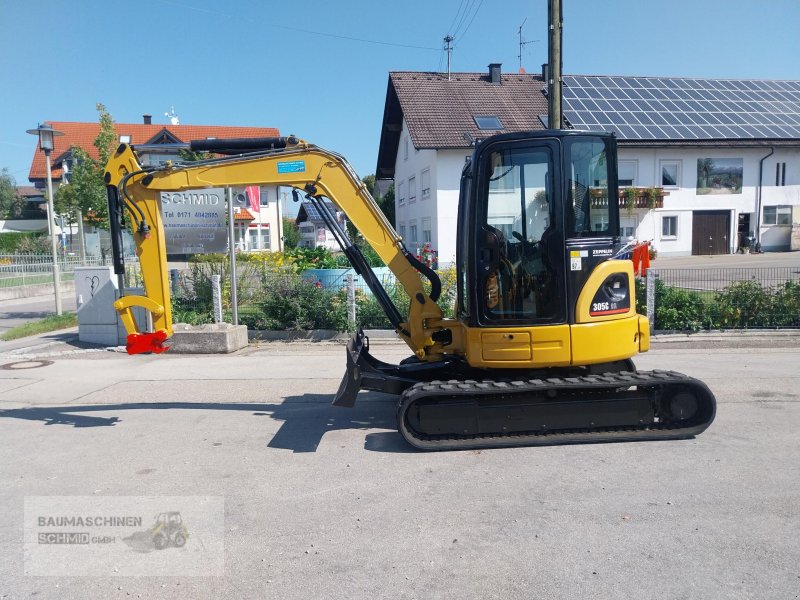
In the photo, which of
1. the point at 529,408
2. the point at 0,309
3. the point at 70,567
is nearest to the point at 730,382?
the point at 529,408

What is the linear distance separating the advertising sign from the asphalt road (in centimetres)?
541

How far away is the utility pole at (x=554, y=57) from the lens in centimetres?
973

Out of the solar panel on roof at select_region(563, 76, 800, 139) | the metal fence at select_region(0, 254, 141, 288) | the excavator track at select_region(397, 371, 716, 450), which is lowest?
the excavator track at select_region(397, 371, 716, 450)

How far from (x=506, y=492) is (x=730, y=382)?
482cm

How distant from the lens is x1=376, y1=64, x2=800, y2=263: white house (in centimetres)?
2577

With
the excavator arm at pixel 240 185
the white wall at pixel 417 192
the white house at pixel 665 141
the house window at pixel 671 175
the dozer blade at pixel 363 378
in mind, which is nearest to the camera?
the dozer blade at pixel 363 378

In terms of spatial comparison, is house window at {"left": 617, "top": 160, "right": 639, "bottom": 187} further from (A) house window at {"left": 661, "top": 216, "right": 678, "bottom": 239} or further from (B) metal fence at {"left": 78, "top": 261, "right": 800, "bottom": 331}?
(B) metal fence at {"left": 78, "top": 261, "right": 800, "bottom": 331}

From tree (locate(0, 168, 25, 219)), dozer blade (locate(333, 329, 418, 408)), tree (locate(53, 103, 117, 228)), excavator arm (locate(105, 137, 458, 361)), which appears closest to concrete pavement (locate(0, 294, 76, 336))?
tree (locate(53, 103, 117, 228))

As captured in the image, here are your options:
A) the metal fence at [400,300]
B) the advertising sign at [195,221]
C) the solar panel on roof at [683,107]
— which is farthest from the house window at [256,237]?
the metal fence at [400,300]

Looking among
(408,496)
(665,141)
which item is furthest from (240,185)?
(665,141)

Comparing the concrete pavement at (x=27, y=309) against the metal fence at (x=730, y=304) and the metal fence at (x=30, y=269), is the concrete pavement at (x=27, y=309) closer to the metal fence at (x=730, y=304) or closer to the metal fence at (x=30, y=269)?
the metal fence at (x=30, y=269)

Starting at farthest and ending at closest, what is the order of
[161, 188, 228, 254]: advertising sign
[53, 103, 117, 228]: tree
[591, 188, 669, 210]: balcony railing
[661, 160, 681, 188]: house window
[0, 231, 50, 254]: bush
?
[0, 231, 50, 254]: bush
[661, 160, 681, 188]: house window
[591, 188, 669, 210]: balcony railing
[53, 103, 117, 228]: tree
[161, 188, 228, 254]: advertising sign

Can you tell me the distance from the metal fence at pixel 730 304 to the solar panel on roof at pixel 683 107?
588 inches

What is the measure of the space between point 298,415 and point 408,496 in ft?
8.25
